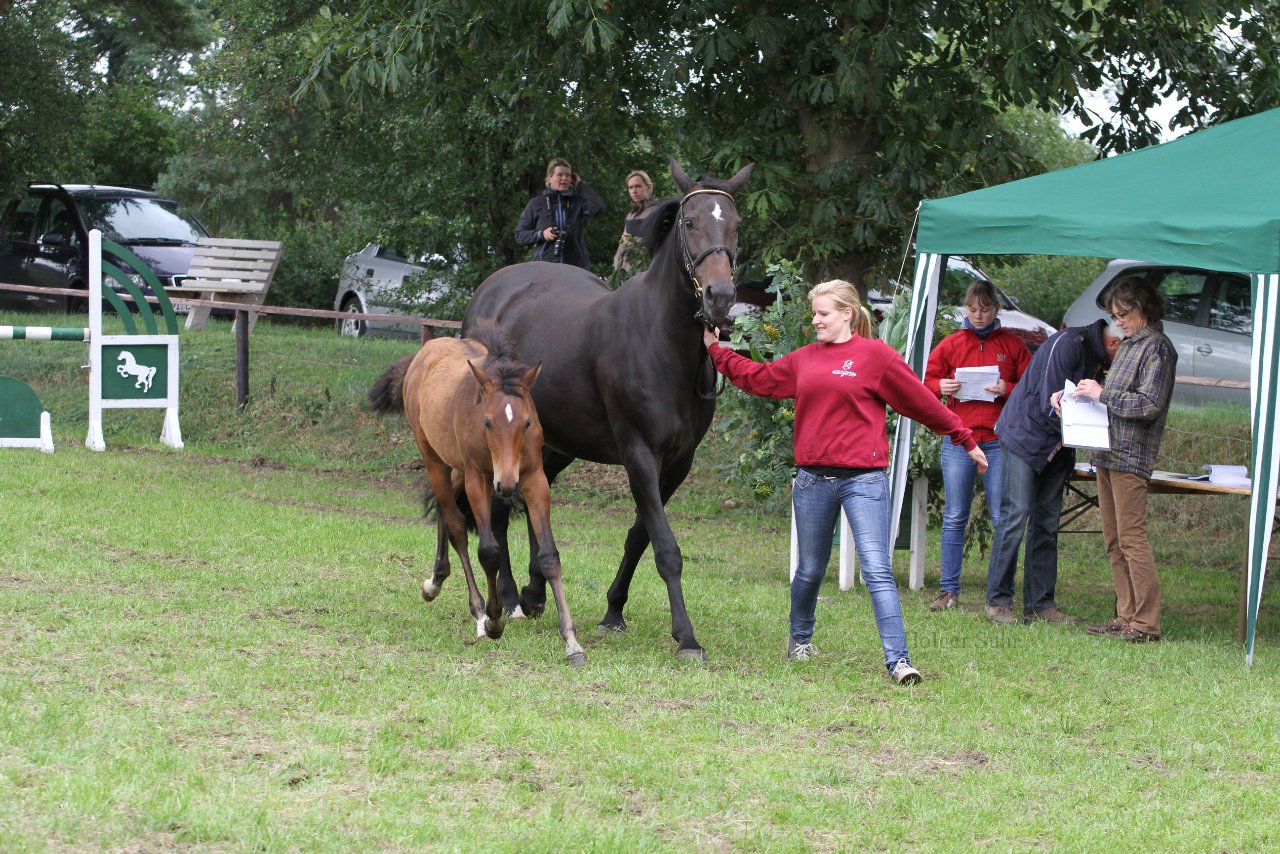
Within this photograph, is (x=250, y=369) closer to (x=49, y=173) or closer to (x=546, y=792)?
(x=49, y=173)

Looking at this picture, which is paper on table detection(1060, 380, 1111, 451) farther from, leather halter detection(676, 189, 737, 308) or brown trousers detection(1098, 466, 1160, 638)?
leather halter detection(676, 189, 737, 308)

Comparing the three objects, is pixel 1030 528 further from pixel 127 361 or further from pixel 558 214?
pixel 127 361

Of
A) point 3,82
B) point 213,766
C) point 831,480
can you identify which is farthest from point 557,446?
point 3,82

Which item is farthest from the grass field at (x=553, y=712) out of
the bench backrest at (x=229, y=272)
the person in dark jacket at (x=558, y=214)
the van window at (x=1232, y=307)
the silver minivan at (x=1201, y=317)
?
the bench backrest at (x=229, y=272)

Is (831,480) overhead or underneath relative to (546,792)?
overhead

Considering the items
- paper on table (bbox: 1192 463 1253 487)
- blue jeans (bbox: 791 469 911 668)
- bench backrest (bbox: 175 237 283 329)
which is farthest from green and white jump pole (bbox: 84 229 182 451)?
paper on table (bbox: 1192 463 1253 487)

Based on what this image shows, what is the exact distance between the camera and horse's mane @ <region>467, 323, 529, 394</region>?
684 cm

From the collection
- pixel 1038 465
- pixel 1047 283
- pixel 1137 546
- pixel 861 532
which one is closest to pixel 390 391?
pixel 861 532

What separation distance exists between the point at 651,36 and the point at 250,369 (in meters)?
7.17

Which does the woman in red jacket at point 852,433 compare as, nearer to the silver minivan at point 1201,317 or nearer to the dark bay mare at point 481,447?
the dark bay mare at point 481,447

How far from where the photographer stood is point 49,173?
23.0 metres

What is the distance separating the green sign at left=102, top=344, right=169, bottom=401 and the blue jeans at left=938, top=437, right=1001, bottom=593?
8.82 meters

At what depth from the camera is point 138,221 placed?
21641 mm

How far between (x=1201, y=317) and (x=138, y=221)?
49.2 feet
